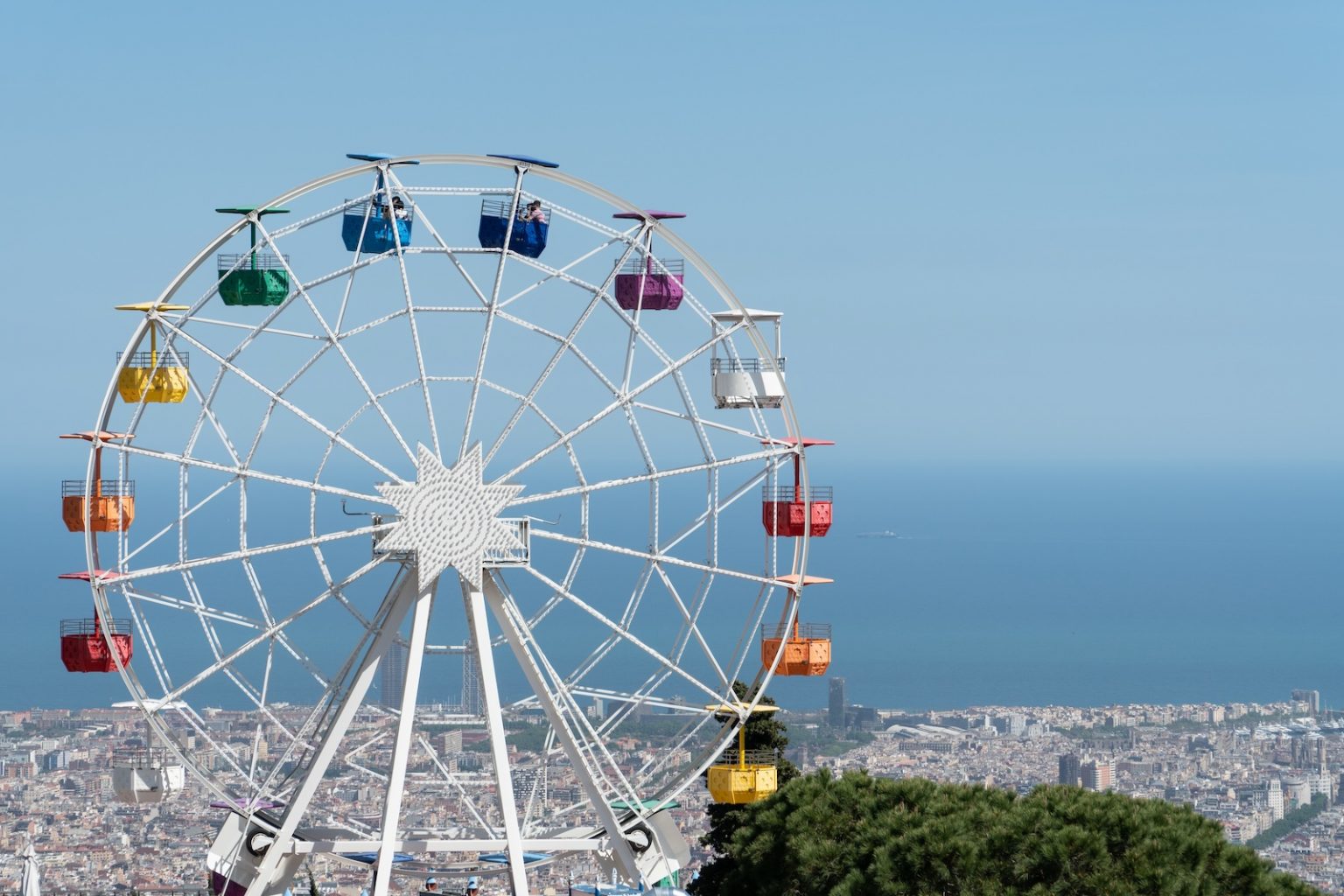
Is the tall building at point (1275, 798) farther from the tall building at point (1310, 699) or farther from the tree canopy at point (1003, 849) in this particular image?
the tree canopy at point (1003, 849)

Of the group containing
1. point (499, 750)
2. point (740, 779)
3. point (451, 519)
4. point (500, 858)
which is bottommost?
point (500, 858)

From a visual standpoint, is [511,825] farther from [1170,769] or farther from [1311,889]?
[1170,769]

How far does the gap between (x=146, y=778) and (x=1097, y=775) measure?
8646 cm

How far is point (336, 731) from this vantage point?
27.5 m

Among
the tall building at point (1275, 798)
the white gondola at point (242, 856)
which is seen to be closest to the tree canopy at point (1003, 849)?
the white gondola at point (242, 856)

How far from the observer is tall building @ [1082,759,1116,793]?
109 metres

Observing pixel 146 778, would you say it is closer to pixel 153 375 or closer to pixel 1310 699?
pixel 153 375

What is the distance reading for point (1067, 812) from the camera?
25812 millimetres

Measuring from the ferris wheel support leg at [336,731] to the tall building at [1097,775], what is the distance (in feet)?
269

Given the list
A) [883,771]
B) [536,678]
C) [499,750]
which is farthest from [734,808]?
[883,771]

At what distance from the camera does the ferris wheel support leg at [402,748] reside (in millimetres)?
27062

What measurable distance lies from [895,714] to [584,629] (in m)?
35.2

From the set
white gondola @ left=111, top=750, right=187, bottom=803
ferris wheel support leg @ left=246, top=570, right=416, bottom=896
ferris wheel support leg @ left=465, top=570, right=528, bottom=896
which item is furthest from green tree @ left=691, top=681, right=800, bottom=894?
white gondola @ left=111, top=750, right=187, bottom=803

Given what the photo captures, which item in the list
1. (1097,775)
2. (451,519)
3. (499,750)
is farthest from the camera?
(1097,775)
